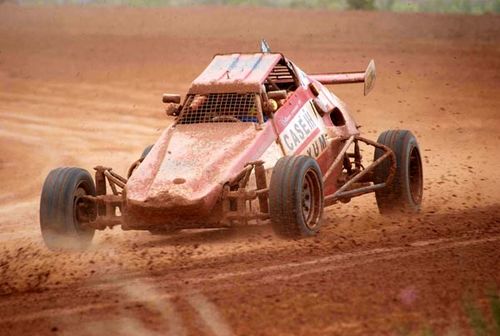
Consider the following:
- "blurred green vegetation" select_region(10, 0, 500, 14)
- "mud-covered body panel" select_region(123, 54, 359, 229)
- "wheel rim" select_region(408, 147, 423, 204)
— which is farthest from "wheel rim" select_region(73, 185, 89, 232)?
"blurred green vegetation" select_region(10, 0, 500, 14)

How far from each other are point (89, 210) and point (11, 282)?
1.96m

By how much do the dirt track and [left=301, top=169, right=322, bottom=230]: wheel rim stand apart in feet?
0.56

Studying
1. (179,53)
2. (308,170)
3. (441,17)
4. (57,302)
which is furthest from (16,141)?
(441,17)

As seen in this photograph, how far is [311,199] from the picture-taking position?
11.1m

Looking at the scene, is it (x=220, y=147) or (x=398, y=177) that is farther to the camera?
(x=398, y=177)

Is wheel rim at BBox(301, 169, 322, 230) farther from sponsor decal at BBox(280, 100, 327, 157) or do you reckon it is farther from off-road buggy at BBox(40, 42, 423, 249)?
sponsor decal at BBox(280, 100, 327, 157)

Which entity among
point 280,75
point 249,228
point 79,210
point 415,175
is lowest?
point 249,228

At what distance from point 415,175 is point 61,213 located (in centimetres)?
406

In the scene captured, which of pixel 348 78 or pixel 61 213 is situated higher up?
pixel 348 78

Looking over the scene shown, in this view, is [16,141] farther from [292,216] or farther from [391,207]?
[292,216]

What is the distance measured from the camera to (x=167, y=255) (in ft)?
34.4

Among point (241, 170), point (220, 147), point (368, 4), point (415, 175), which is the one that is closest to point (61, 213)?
point (220, 147)

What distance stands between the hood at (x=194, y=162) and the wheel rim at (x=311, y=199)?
0.48 m

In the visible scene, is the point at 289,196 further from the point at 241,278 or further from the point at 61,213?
the point at 61,213
